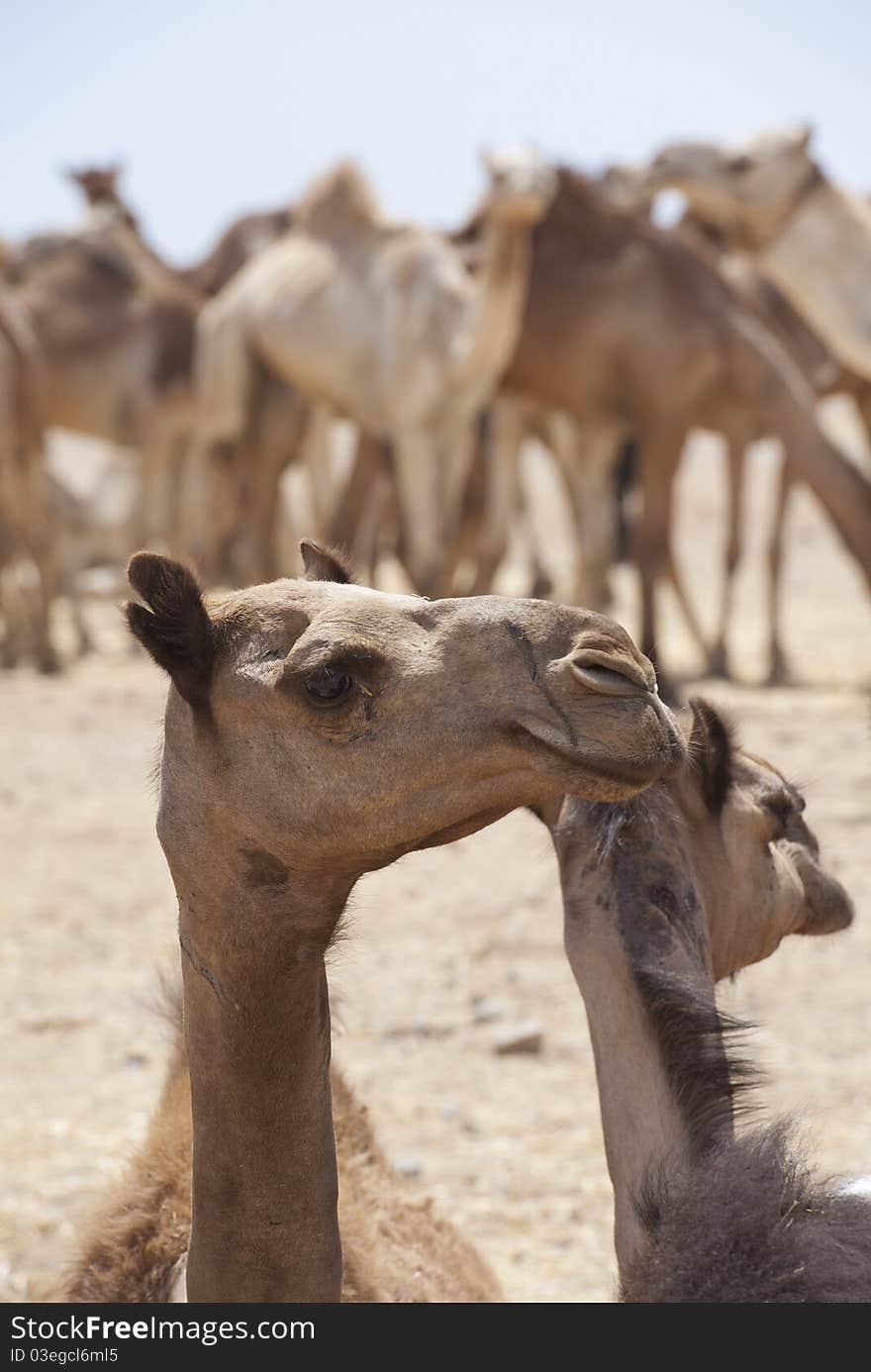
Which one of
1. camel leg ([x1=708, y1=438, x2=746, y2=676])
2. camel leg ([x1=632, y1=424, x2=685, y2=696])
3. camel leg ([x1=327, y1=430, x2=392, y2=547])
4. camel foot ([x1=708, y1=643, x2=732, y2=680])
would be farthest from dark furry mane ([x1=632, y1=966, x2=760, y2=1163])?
camel leg ([x1=327, y1=430, x2=392, y2=547])

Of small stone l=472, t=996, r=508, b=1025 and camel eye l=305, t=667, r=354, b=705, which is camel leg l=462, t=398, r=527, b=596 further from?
camel eye l=305, t=667, r=354, b=705

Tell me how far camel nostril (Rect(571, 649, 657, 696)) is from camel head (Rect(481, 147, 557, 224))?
7866 millimetres

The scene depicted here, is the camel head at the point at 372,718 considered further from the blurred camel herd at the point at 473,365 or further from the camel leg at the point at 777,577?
the camel leg at the point at 777,577

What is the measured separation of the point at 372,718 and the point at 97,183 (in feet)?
54.2

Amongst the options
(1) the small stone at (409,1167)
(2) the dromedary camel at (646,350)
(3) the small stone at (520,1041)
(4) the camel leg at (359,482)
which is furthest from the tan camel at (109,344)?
(1) the small stone at (409,1167)

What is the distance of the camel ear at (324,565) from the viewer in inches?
112

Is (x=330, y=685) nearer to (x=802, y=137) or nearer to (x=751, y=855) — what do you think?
(x=751, y=855)

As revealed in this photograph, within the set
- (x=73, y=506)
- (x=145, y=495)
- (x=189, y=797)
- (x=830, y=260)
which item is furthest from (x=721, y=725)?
(x=73, y=506)

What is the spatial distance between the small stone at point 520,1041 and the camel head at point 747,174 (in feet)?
21.3

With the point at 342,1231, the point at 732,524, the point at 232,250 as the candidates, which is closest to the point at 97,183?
the point at 232,250

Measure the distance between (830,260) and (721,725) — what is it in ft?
25.9

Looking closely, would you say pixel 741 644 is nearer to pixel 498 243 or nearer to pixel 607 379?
pixel 607 379

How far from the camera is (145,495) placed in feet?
50.5

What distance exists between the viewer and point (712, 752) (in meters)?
3.01
